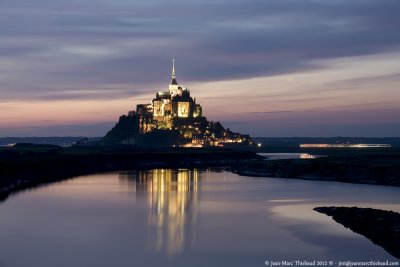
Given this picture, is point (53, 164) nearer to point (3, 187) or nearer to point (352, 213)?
point (3, 187)

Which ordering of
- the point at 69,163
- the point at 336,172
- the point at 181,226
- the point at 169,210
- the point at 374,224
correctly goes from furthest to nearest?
1. the point at 69,163
2. the point at 336,172
3. the point at 169,210
4. the point at 181,226
5. the point at 374,224

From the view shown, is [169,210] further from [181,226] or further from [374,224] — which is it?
[374,224]

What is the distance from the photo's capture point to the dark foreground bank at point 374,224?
2918cm

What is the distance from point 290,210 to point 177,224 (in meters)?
9.49

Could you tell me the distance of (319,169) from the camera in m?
78.4

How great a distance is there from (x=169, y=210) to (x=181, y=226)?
7.79 metres

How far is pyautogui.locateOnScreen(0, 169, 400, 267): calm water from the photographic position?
2933cm

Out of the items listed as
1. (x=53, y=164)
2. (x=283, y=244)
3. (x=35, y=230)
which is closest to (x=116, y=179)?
(x=53, y=164)

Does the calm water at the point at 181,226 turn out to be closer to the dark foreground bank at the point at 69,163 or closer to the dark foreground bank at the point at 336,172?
the dark foreground bank at the point at 336,172

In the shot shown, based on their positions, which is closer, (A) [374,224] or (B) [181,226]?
(A) [374,224]

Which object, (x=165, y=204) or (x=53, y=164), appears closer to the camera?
(x=165, y=204)

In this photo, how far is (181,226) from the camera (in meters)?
38.3

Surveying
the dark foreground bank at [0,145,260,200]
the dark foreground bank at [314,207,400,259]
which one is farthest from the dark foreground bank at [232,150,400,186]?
the dark foreground bank at [314,207,400,259]

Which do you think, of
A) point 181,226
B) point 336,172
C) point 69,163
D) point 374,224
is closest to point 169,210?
point 181,226
